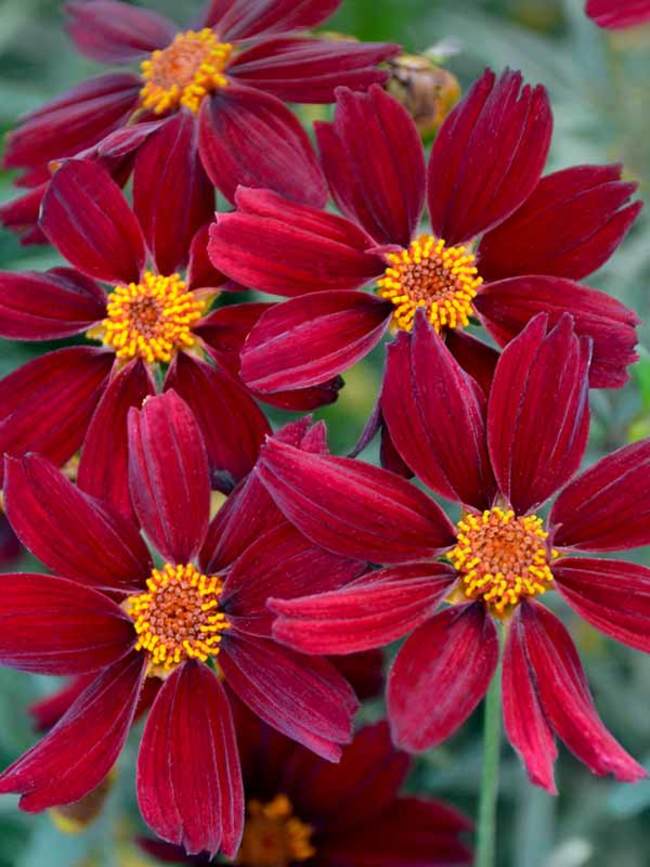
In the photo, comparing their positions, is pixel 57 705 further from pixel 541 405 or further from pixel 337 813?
pixel 541 405

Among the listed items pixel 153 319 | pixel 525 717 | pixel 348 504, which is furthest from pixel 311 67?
pixel 525 717

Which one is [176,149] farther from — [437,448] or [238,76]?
[437,448]

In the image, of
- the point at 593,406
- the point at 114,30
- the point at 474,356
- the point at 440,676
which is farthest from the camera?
the point at 114,30

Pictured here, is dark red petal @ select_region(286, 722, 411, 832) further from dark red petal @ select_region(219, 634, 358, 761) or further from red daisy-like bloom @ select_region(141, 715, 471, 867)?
dark red petal @ select_region(219, 634, 358, 761)

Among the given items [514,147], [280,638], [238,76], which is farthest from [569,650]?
[238,76]

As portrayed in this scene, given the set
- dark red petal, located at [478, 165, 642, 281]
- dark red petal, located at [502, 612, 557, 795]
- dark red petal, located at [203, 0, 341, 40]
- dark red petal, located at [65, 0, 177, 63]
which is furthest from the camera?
dark red petal, located at [65, 0, 177, 63]

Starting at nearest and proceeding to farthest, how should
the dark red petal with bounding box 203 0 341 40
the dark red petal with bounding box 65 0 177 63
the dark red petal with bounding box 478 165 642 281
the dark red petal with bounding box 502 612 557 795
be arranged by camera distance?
the dark red petal with bounding box 502 612 557 795, the dark red petal with bounding box 478 165 642 281, the dark red petal with bounding box 203 0 341 40, the dark red petal with bounding box 65 0 177 63

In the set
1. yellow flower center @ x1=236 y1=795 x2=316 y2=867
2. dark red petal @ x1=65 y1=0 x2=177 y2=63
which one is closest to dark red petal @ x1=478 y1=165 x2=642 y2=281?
dark red petal @ x1=65 y1=0 x2=177 y2=63
